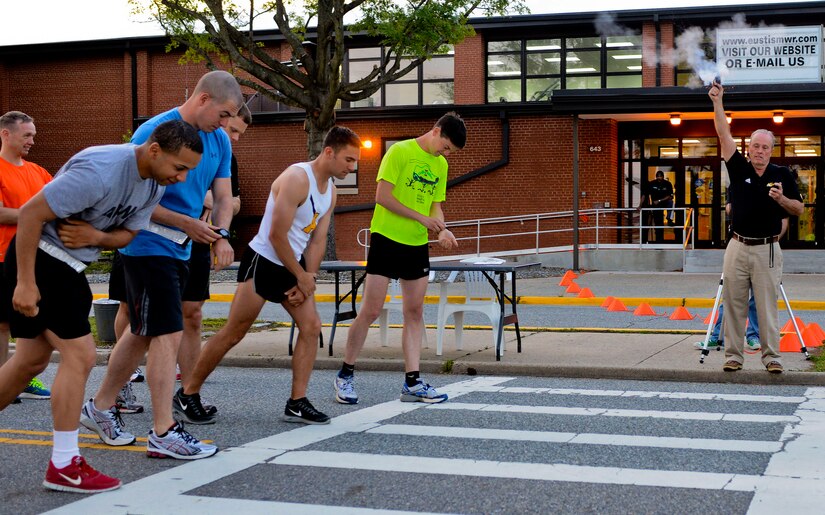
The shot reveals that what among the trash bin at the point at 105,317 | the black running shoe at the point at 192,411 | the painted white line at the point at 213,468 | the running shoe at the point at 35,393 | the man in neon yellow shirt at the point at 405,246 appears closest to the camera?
the painted white line at the point at 213,468

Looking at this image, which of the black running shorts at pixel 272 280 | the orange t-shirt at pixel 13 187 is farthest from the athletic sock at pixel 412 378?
the orange t-shirt at pixel 13 187

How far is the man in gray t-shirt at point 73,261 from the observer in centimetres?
521

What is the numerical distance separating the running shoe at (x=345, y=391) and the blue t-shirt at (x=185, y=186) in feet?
6.39

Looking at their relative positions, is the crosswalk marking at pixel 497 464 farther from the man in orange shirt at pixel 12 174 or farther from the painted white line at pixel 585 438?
the man in orange shirt at pixel 12 174

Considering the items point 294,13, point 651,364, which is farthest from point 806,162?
point 651,364

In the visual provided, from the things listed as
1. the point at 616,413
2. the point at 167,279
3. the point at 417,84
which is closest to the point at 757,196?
the point at 616,413

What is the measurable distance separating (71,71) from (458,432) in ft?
106

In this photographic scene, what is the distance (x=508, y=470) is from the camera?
574cm

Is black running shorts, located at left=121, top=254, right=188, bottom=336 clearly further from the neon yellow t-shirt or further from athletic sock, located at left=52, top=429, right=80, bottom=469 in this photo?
the neon yellow t-shirt

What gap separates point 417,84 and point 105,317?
21.4 meters

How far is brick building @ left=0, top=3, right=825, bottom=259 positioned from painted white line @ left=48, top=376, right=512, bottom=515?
19097mm

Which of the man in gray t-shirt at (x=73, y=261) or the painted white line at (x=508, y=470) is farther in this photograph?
the painted white line at (x=508, y=470)

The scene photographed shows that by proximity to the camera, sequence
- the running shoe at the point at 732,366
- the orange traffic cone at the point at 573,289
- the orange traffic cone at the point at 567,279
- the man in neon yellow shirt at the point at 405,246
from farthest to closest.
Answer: the orange traffic cone at the point at 567,279, the orange traffic cone at the point at 573,289, the running shoe at the point at 732,366, the man in neon yellow shirt at the point at 405,246

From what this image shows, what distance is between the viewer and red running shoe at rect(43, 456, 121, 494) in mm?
5246
